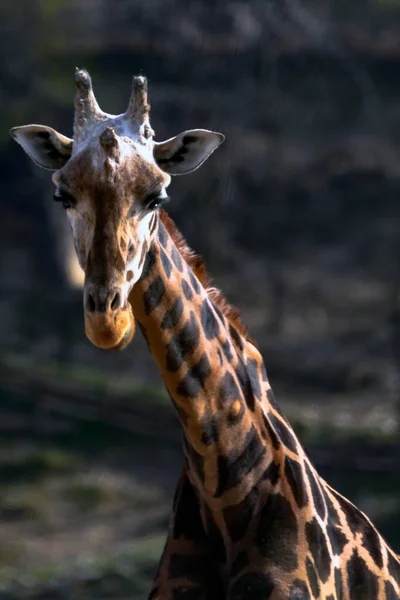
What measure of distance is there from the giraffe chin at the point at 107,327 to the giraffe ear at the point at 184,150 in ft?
1.65

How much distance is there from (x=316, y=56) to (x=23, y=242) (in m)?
4.55

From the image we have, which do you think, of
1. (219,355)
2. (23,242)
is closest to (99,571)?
(219,355)

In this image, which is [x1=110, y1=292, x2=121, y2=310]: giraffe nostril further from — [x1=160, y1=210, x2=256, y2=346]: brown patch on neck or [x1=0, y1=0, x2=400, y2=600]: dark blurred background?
[x1=0, y1=0, x2=400, y2=600]: dark blurred background

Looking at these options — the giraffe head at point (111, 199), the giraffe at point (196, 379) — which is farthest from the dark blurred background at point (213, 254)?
the giraffe head at point (111, 199)

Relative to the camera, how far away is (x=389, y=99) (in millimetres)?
15211

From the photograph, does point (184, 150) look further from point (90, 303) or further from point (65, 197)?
point (90, 303)

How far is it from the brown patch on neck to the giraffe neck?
1.6 inches

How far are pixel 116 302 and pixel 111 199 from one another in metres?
0.27

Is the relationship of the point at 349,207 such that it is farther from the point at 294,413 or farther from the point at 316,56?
the point at 294,413

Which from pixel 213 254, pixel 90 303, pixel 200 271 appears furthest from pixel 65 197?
pixel 213 254

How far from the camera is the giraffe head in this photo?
133 inches

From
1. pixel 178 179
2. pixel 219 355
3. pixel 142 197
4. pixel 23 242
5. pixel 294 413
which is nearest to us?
pixel 142 197

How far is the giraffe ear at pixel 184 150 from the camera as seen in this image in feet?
12.2

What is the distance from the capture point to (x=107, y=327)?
3.37 metres
